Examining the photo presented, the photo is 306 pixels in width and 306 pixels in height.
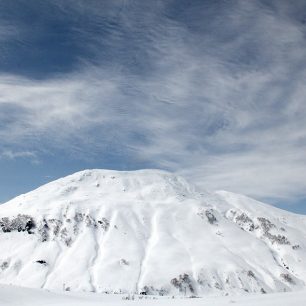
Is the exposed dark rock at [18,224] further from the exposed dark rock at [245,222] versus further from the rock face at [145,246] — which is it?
the exposed dark rock at [245,222]

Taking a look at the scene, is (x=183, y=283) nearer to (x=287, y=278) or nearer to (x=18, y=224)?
(x=287, y=278)

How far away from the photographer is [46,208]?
175 meters

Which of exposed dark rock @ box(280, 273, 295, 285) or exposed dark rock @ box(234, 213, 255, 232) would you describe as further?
exposed dark rock @ box(234, 213, 255, 232)

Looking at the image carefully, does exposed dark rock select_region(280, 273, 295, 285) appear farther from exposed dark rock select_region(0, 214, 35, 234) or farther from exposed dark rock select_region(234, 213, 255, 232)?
exposed dark rock select_region(0, 214, 35, 234)

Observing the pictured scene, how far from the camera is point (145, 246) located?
502 feet

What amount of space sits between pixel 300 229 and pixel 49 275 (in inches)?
4629

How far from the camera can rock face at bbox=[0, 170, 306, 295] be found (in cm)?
13000

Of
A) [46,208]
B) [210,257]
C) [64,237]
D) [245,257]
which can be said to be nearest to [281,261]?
[245,257]

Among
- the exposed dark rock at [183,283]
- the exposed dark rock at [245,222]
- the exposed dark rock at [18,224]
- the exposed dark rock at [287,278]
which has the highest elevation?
the exposed dark rock at [245,222]

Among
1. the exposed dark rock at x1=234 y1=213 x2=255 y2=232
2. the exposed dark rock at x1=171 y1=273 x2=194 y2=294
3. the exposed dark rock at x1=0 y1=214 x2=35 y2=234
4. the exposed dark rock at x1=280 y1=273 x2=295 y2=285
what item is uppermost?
the exposed dark rock at x1=234 y1=213 x2=255 y2=232

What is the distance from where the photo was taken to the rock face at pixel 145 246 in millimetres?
130000

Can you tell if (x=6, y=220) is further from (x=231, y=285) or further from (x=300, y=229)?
(x=300, y=229)

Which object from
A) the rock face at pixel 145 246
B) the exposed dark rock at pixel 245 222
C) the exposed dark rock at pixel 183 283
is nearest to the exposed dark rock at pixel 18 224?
the rock face at pixel 145 246

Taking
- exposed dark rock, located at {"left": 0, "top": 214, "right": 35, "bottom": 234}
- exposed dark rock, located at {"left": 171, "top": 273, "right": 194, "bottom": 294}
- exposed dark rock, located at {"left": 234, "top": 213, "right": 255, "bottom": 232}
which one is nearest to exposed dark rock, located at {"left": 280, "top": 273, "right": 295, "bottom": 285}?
exposed dark rock, located at {"left": 171, "top": 273, "right": 194, "bottom": 294}
